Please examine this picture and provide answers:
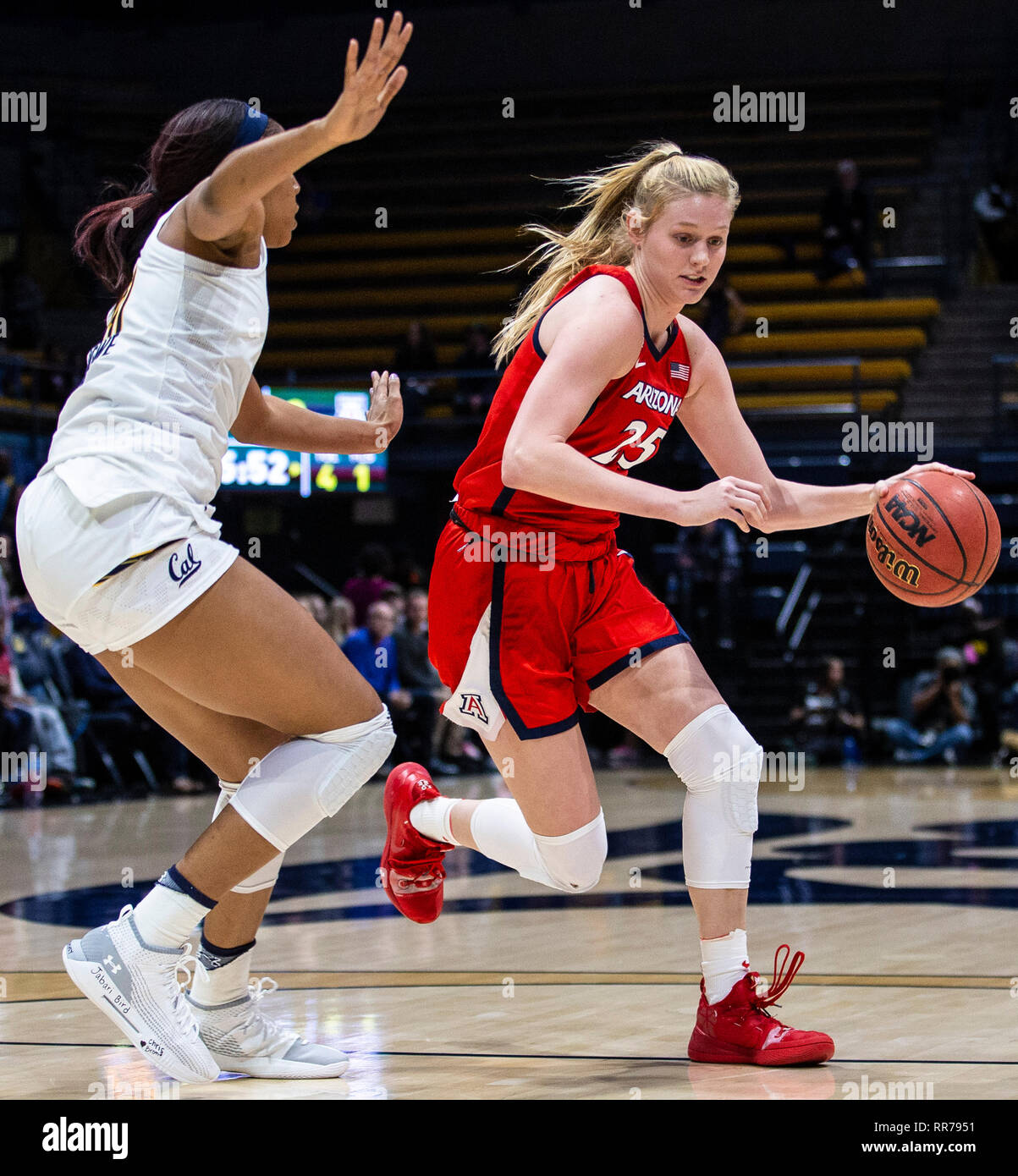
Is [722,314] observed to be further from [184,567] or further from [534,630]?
[184,567]

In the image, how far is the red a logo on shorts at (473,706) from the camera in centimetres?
350

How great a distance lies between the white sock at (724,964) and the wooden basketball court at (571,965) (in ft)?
0.49

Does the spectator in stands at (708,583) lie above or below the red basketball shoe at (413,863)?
above

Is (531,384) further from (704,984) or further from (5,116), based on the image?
(5,116)

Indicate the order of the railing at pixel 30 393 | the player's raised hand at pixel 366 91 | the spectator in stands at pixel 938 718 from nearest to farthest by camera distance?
the player's raised hand at pixel 366 91
the spectator in stands at pixel 938 718
the railing at pixel 30 393

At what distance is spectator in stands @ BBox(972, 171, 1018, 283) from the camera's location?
15.0m

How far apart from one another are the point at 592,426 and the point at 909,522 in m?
0.73

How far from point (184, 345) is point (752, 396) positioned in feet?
39.6

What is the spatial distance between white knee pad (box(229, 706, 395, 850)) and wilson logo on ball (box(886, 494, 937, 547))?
4.22ft

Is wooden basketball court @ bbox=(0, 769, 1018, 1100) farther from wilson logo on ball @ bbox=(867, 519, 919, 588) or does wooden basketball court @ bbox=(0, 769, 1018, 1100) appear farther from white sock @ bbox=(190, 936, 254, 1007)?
wilson logo on ball @ bbox=(867, 519, 919, 588)

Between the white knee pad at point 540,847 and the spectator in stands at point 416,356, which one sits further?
the spectator in stands at point 416,356

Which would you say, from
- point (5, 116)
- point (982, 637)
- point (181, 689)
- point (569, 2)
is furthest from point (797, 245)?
point (181, 689)

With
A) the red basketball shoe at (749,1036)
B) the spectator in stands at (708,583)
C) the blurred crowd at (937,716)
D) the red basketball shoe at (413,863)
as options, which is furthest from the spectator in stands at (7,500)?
the red basketball shoe at (749,1036)

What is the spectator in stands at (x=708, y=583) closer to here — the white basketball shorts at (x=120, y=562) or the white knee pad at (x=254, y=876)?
the white knee pad at (x=254, y=876)
